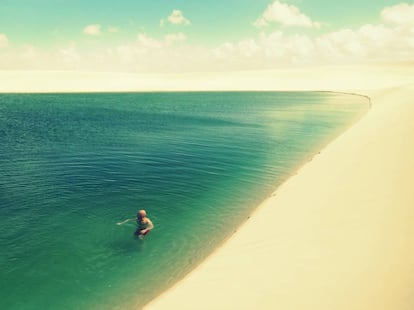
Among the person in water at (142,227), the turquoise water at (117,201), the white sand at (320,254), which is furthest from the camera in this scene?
the person in water at (142,227)

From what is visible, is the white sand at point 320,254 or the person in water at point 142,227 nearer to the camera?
the white sand at point 320,254

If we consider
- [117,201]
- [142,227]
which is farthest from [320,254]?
[117,201]

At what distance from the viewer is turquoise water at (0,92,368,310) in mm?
10148

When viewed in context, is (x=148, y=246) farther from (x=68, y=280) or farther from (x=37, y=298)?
(x=37, y=298)

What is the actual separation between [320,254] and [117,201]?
952 cm

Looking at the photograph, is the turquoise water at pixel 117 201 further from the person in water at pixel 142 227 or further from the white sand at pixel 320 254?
the white sand at pixel 320 254

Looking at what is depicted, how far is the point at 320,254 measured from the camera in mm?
10391

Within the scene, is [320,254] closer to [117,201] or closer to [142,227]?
[142,227]

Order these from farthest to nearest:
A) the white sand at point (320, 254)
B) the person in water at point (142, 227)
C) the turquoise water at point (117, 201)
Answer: the person in water at point (142, 227) < the turquoise water at point (117, 201) < the white sand at point (320, 254)

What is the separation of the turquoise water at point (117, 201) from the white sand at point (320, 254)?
120cm

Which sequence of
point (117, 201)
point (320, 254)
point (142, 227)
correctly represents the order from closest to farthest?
point (320, 254), point (142, 227), point (117, 201)

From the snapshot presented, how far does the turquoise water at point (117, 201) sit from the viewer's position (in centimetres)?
1015

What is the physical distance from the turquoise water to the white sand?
3.93 feet

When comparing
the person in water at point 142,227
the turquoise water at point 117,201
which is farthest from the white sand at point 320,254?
the person in water at point 142,227
